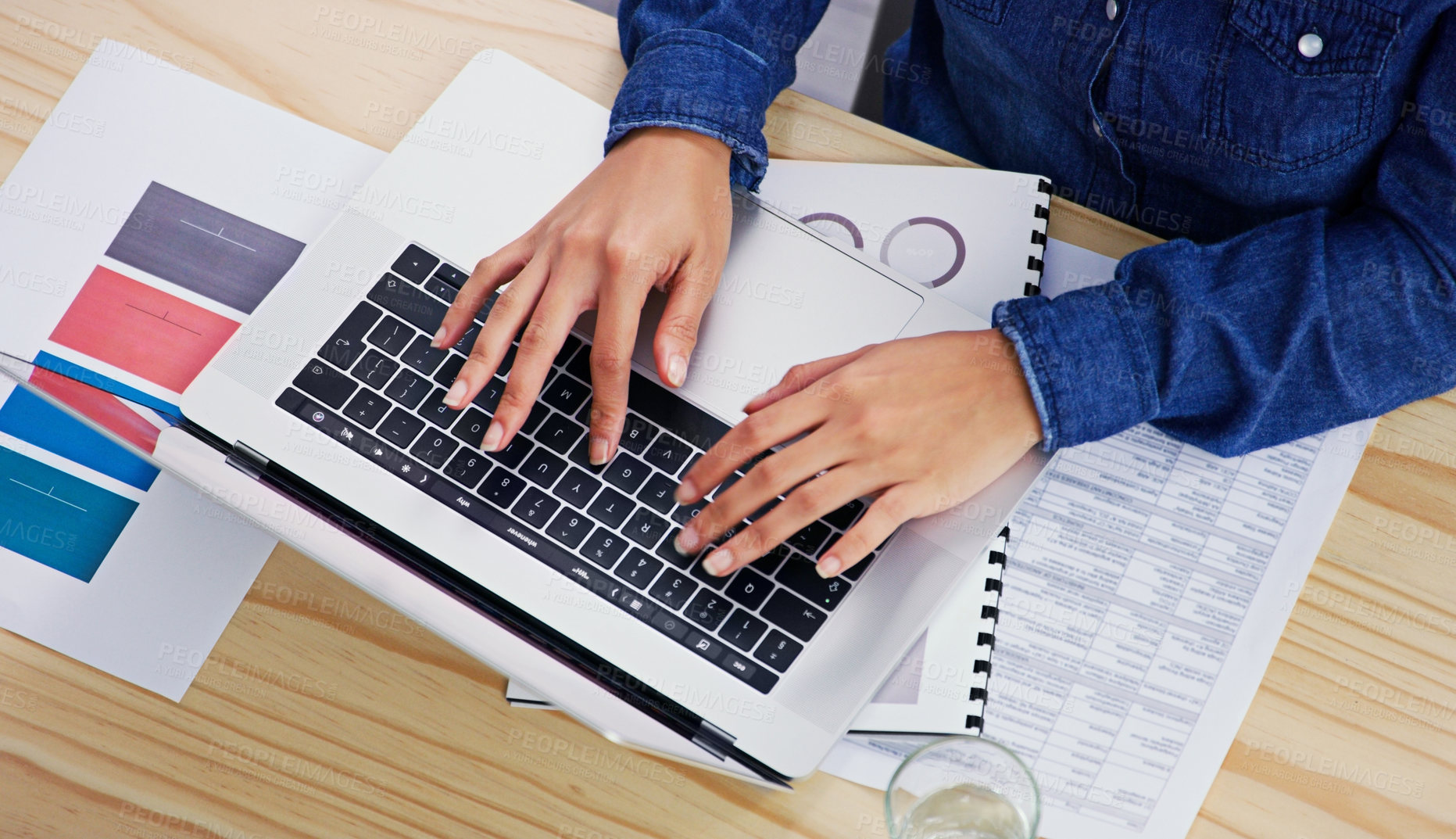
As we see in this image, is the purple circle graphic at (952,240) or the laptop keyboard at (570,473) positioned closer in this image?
the laptop keyboard at (570,473)

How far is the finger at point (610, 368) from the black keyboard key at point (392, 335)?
13 centimetres

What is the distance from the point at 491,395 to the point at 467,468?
0.19 feet

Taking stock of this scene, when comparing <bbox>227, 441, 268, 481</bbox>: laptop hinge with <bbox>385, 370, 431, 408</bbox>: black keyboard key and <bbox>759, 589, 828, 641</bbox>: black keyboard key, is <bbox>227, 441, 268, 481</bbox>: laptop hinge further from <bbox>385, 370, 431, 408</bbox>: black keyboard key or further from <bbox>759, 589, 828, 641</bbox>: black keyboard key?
<bbox>759, 589, 828, 641</bbox>: black keyboard key

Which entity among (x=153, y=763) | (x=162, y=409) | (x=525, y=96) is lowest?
(x=153, y=763)

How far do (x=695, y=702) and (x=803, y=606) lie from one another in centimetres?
9

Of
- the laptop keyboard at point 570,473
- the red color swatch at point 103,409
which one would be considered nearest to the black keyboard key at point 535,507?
the laptop keyboard at point 570,473

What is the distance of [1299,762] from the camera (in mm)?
599

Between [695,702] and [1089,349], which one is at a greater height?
[1089,349]

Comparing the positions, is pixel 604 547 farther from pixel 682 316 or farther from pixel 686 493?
pixel 682 316

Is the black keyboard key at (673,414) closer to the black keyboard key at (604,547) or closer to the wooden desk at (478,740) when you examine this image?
the black keyboard key at (604,547)

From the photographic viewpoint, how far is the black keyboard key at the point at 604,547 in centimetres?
56

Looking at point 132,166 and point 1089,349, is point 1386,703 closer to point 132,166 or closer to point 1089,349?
point 1089,349

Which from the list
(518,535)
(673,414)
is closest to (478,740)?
(518,535)

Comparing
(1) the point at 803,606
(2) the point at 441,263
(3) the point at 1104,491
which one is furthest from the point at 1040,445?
(2) the point at 441,263
